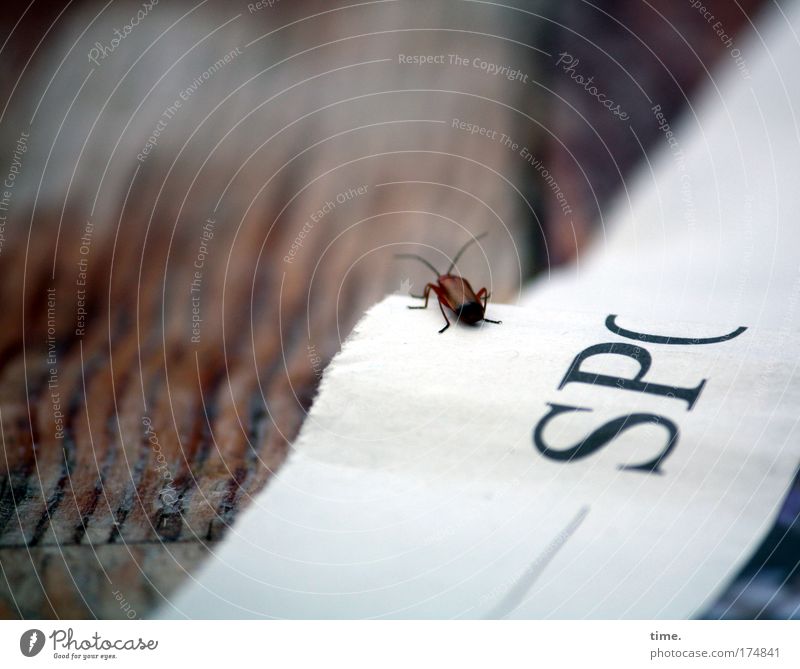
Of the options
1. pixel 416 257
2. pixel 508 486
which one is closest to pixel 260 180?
pixel 416 257

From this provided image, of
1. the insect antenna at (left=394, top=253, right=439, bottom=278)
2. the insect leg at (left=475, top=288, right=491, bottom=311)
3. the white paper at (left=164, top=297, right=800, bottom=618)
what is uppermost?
the insect antenna at (left=394, top=253, right=439, bottom=278)

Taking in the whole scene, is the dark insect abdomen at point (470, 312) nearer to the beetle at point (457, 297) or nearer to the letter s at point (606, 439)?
the beetle at point (457, 297)

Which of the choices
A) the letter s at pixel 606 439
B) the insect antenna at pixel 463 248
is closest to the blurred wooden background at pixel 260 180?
the insect antenna at pixel 463 248

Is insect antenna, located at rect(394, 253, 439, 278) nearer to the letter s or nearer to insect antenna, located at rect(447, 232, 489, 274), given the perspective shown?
insect antenna, located at rect(447, 232, 489, 274)

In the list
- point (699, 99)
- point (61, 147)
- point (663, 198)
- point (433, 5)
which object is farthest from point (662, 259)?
point (61, 147)

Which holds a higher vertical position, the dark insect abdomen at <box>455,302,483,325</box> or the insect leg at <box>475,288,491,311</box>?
the insect leg at <box>475,288,491,311</box>

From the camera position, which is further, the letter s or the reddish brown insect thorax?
the reddish brown insect thorax

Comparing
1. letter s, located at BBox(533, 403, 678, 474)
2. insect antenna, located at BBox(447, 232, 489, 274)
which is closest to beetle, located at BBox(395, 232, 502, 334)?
insect antenna, located at BBox(447, 232, 489, 274)
